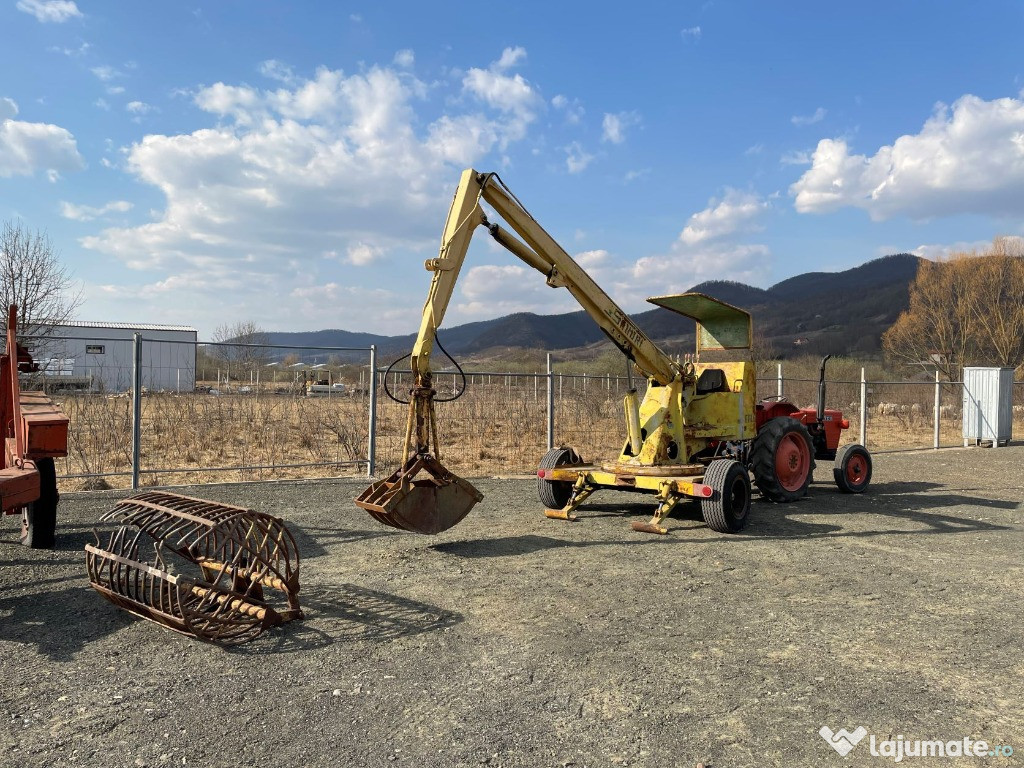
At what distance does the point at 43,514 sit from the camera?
6691 millimetres

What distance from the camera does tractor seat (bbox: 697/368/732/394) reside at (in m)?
9.71

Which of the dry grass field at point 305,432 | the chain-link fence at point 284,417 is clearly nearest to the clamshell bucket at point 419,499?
the chain-link fence at point 284,417

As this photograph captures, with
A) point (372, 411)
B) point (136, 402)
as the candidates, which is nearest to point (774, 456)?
point (372, 411)

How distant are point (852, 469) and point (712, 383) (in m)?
3.61

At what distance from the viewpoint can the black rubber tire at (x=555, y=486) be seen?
938cm

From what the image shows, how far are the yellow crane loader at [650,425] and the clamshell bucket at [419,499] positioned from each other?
0.03 ft

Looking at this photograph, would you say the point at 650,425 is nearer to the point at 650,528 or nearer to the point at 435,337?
the point at 650,528

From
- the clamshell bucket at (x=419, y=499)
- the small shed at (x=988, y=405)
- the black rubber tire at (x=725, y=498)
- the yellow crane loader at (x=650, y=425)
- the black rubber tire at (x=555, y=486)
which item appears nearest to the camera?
the clamshell bucket at (x=419, y=499)

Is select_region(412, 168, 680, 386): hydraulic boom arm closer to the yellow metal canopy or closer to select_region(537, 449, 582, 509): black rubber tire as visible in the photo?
the yellow metal canopy

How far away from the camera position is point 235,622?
469 cm

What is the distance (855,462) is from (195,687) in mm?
10624

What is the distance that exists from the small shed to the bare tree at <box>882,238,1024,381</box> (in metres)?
20.4

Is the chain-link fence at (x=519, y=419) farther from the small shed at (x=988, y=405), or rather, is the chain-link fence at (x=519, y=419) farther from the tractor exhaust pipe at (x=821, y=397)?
the small shed at (x=988, y=405)

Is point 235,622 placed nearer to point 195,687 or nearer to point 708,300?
point 195,687
